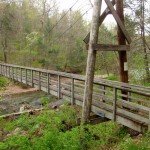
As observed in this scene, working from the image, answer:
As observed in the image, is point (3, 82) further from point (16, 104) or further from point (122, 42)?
point (122, 42)

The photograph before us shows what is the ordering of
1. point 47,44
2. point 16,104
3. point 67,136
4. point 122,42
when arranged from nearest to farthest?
point 67,136, point 122,42, point 16,104, point 47,44

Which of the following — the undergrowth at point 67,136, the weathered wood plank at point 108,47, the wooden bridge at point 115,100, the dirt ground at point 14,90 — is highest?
the weathered wood plank at point 108,47

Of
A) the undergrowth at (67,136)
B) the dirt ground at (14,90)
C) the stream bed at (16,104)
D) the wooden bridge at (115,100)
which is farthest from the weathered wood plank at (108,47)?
the dirt ground at (14,90)

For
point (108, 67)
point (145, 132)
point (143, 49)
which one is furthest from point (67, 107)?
point (108, 67)

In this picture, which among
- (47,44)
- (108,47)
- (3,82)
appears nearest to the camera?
(108,47)

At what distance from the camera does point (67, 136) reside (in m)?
8.48

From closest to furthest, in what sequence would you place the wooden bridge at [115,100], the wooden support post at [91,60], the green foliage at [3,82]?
the wooden bridge at [115,100]
the wooden support post at [91,60]
the green foliage at [3,82]

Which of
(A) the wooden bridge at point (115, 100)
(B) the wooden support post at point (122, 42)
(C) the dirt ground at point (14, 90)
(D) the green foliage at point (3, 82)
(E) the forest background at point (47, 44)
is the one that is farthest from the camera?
(E) the forest background at point (47, 44)

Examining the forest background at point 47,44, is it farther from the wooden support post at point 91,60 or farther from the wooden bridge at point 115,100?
the wooden support post at point 91,60

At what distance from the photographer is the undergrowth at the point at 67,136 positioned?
7.88 m

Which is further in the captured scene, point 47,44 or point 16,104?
point 47,44

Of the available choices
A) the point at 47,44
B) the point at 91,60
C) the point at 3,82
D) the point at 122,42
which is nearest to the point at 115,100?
the point at 91,60

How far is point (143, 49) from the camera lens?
20.3 meters

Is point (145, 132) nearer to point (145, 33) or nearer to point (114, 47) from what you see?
point (114, 47)
